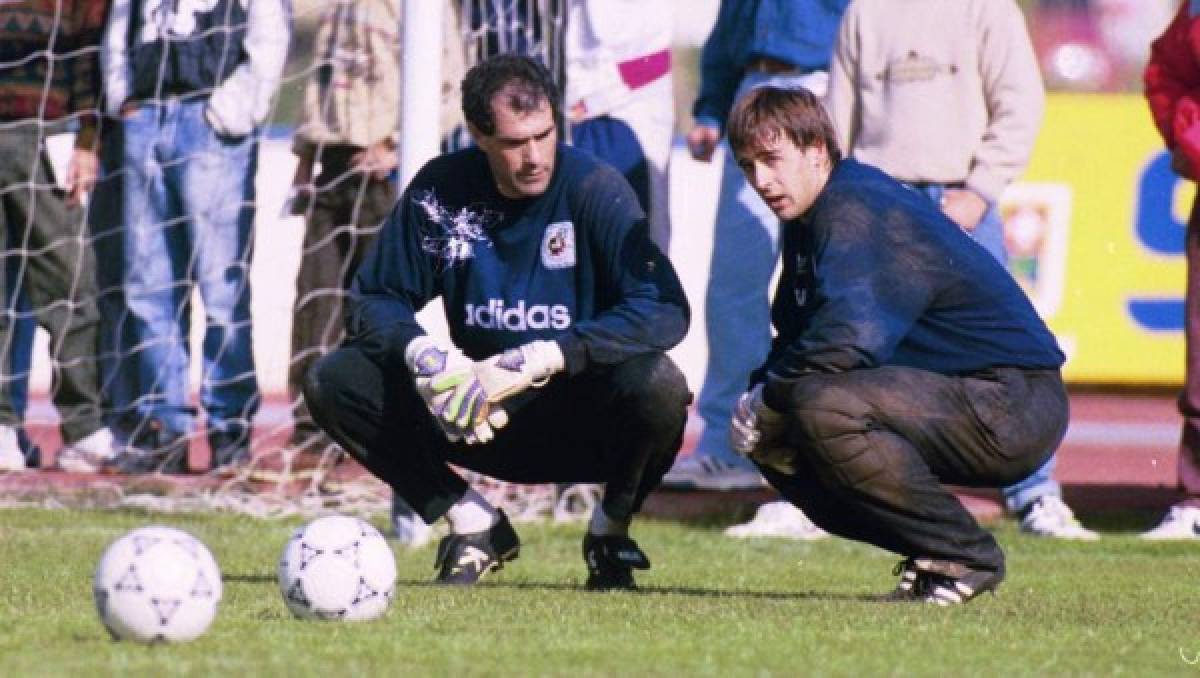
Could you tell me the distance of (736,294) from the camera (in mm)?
10422

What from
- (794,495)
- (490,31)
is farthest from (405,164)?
(794,495)

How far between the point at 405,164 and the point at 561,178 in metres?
2.01

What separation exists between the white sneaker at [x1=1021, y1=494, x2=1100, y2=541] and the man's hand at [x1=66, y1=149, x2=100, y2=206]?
467 cm

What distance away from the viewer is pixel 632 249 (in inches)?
289

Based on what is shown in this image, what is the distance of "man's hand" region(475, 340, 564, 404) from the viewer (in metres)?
7.05

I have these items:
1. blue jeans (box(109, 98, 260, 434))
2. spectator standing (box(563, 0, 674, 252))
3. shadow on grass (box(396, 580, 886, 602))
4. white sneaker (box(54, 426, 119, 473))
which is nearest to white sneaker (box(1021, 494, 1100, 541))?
spectator standing (box(563, 0, 674, 252))

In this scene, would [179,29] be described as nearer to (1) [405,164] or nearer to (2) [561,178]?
(1) [405,164]

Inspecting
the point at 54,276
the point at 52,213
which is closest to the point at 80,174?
the point at 52,213

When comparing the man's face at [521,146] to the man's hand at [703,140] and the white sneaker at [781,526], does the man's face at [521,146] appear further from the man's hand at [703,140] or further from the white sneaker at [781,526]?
the man's hand at [703,140]

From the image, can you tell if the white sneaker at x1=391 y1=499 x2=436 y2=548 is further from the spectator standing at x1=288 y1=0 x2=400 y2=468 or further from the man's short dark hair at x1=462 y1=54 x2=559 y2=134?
the man's short dark hair at x1=462 y1=54 x2=559 y2=134

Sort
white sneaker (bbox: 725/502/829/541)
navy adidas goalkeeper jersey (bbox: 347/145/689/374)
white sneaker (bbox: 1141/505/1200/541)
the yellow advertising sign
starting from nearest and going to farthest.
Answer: navy adidas goalkeeper jersey (bbox: 347/145/689/374) → white sneaker (bbox: 1141/505/1200/541) → white sneaker (bbox: 725/502/829/541) → the yellow advertising sign

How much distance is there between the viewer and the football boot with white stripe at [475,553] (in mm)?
7469

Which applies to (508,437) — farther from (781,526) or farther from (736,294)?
(736,294)

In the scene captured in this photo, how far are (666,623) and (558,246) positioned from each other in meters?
1.57
